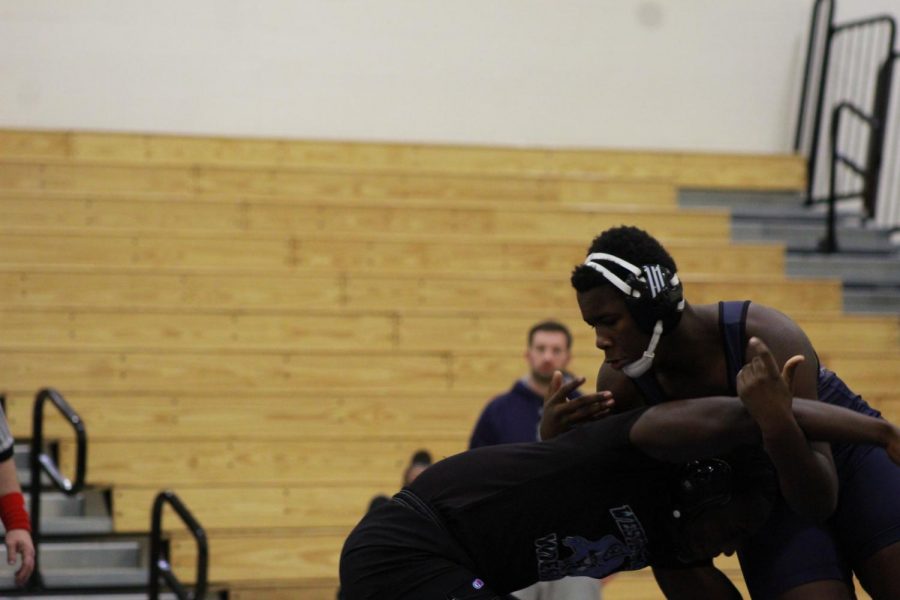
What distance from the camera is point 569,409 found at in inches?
132

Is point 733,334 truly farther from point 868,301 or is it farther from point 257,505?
point 868,301

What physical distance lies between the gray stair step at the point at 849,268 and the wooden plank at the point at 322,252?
0.31 meters

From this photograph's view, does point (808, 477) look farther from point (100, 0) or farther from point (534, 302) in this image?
point (100, 0)

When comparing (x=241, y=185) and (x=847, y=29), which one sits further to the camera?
(x=847, y=29)

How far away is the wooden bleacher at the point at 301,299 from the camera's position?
6.77 m

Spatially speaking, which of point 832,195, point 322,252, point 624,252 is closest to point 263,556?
point 322,252

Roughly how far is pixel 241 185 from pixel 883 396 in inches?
155

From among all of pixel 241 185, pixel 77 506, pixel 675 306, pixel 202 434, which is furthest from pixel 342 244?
pixel 675 306

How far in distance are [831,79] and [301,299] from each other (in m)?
4.63

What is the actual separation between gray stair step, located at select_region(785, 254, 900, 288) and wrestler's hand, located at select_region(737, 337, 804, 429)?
647 cm

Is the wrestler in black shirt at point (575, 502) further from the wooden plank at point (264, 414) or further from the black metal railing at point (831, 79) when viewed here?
the black metal railing at point (831, 79)

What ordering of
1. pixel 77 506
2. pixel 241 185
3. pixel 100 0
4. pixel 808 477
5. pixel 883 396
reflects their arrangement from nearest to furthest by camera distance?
pixel 808 477 → pixel 77 506 → pixel 883 396 → pixel 241 185 → pixel 100 0

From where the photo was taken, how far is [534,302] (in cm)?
828

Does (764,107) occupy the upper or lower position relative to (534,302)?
upper
